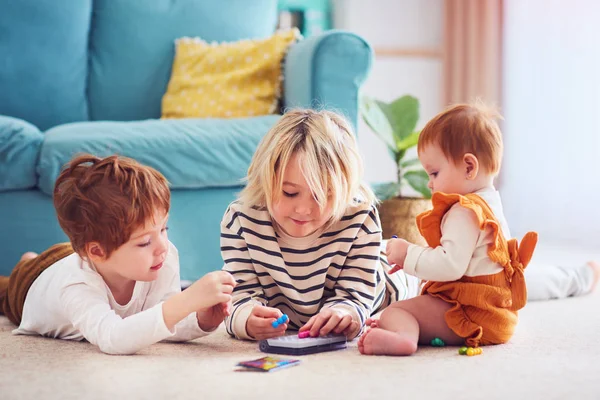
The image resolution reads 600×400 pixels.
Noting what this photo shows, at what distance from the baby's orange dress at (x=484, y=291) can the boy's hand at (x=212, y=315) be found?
15.7 inches

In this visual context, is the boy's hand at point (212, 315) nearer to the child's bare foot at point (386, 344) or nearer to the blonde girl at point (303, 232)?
the blonde girl at point (303, 232)

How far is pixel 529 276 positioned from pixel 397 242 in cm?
70

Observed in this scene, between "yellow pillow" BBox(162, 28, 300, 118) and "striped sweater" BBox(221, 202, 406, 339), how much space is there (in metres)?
0.99

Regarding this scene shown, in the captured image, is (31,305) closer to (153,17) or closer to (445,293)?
(445,293)

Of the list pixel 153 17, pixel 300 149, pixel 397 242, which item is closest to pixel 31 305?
pixel 300 149

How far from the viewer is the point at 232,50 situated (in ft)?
8.65

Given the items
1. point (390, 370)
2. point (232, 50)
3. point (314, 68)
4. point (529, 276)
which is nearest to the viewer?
point (390, 370)

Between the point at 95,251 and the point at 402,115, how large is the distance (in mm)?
1410

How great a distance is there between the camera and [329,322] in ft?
4.62

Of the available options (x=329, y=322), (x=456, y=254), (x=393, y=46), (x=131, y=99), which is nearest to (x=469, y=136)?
(x=456, y=254)

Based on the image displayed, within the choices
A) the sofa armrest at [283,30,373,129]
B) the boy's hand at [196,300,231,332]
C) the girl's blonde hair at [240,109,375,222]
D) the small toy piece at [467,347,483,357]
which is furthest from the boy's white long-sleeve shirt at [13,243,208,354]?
the sofa armrest at [283,30,373,129]

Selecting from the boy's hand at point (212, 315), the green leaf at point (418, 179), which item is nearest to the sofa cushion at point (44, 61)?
the green leaf at point (418, 179)

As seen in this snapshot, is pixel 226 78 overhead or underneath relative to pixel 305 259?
overhead

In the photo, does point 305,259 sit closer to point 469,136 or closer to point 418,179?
point 469,136
